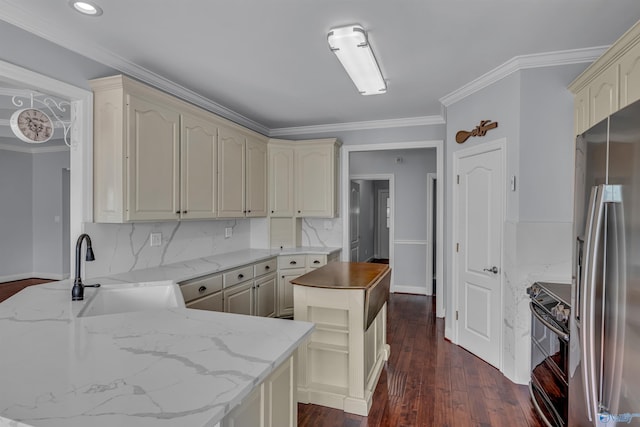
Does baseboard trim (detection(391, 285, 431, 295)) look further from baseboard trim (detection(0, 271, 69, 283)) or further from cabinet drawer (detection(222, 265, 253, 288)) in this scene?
baseboard trim (detection(0, 271, 69, 283))

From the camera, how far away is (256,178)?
4.27 meters

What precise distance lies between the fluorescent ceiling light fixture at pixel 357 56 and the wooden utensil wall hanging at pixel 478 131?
99 centimetres

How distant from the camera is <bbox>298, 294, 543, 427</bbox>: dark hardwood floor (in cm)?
230

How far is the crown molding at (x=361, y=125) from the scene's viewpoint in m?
4.43

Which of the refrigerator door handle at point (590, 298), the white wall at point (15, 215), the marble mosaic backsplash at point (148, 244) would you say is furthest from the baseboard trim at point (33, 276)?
the refrigerator door handle at point (590, 298)

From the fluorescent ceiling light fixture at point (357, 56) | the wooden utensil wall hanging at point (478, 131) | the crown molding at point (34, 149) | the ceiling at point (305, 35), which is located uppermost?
the ceiling at point (305, 35)

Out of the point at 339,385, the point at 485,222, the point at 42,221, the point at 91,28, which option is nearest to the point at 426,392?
the point at 339,385

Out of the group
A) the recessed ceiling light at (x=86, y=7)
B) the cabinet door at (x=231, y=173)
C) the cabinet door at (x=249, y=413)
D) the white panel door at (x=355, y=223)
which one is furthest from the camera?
the white panel door at (x=355, y=223)

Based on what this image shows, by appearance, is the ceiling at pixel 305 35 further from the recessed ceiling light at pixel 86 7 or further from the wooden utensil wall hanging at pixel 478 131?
the wooden utensil wall hanging at pixel 478 131

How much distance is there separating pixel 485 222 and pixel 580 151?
173 centimetres

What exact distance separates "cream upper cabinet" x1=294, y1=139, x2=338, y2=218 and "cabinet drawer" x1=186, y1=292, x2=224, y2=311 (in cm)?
182

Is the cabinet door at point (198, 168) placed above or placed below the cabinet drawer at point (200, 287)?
above

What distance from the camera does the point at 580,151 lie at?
5.16ft

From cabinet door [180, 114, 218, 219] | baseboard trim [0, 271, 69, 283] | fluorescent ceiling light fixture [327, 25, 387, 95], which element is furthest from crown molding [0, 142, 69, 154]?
fluorescent ceiling light fixture [327, 25, 387, 95]
